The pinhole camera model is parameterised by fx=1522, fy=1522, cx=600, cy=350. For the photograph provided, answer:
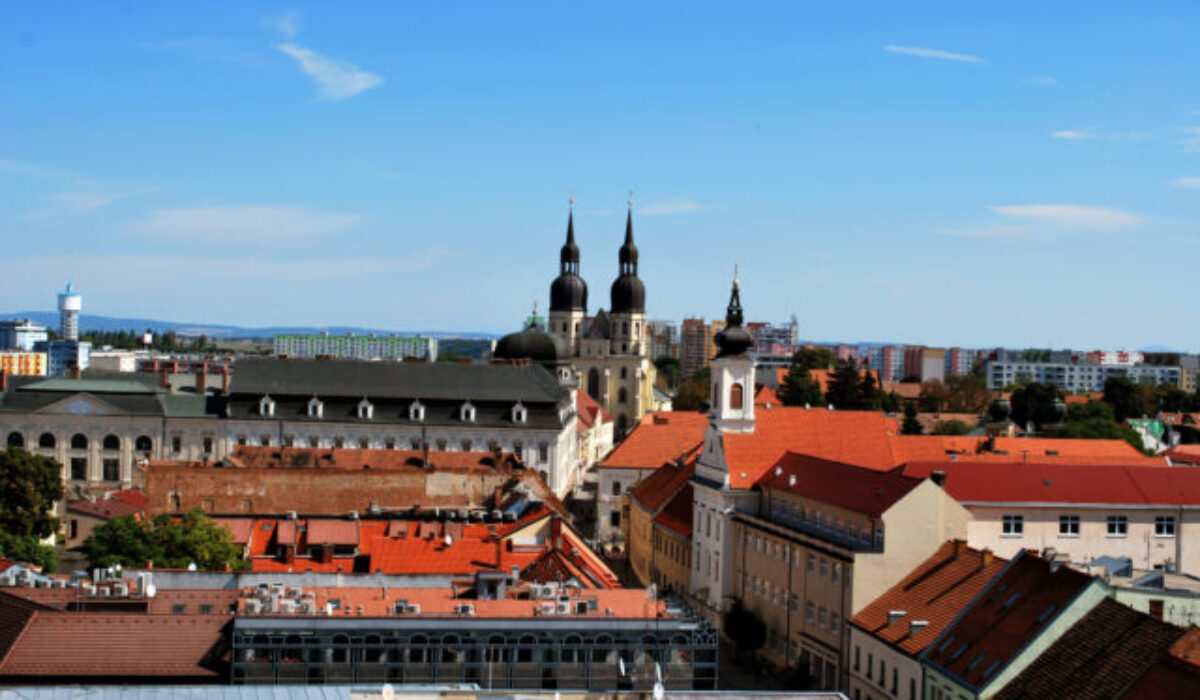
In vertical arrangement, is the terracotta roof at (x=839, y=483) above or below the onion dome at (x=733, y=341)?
below

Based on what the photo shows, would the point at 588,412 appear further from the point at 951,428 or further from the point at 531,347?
the point at 951,428

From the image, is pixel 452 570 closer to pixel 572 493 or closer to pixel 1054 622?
pixel 1054 622

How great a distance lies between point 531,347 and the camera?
151 metres

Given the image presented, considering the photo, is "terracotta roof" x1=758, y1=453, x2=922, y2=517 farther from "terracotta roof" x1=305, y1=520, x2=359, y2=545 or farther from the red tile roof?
the red tile roof

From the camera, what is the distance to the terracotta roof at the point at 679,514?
80.9 metres

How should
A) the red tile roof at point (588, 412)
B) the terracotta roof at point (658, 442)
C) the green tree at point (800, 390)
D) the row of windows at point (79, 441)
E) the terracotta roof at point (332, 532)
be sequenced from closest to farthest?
1. the terracotta roof at point (332, 532)
2. the terracotta roof at point (658, 442)
3. the row of windows at point (79, 441)
4. the red tile roof at point (588, 412)
5. the green tree at point (800, 390)

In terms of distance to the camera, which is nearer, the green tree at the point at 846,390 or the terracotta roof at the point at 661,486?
the terracotta roof at the point at 661,486

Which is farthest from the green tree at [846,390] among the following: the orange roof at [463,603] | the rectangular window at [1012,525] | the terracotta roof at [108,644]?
the terracotta roof at [108,644]

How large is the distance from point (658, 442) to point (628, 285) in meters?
60.4

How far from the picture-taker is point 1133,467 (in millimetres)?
67875

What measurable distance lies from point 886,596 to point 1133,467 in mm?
18250

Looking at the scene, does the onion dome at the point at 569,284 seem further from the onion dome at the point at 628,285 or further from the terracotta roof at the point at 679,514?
the terracotta roof at the point at 679,514

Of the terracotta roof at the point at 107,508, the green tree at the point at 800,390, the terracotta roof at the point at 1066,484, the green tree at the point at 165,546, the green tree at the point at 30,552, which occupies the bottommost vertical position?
the green tree at the point at 30,552

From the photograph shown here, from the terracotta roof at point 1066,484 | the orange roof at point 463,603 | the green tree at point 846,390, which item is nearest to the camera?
the orange roof at point 463,603
